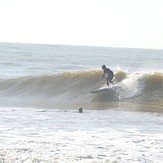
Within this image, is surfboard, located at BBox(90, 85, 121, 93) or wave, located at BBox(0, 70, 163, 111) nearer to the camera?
wave, located at BBox(0, 70, 163, 111)

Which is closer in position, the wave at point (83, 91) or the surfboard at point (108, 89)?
the wave at point (83, 91)

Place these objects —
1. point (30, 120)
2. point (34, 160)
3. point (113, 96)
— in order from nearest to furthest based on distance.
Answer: point (34, 160), point (30, 120), point (113, 96)

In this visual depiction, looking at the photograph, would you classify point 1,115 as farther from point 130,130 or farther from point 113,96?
point 113,96

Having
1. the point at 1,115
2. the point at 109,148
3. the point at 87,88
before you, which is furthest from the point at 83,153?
the point at 87,88

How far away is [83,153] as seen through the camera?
766cm

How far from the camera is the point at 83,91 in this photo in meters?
22.6

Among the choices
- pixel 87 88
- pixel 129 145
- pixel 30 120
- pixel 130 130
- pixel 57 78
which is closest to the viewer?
pixel 129 145

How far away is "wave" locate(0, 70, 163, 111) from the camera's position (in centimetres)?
1881

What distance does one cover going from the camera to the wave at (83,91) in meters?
18.8

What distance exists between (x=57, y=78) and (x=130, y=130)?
53.9ft

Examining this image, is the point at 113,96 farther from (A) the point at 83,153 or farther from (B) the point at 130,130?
(A) the point at 83,153

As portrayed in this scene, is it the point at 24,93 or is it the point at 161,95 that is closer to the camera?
the point at 161,95

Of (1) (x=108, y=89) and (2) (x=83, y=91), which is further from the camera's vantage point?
(2) (x=83, y=91)

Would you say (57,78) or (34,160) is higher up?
(57,78)
